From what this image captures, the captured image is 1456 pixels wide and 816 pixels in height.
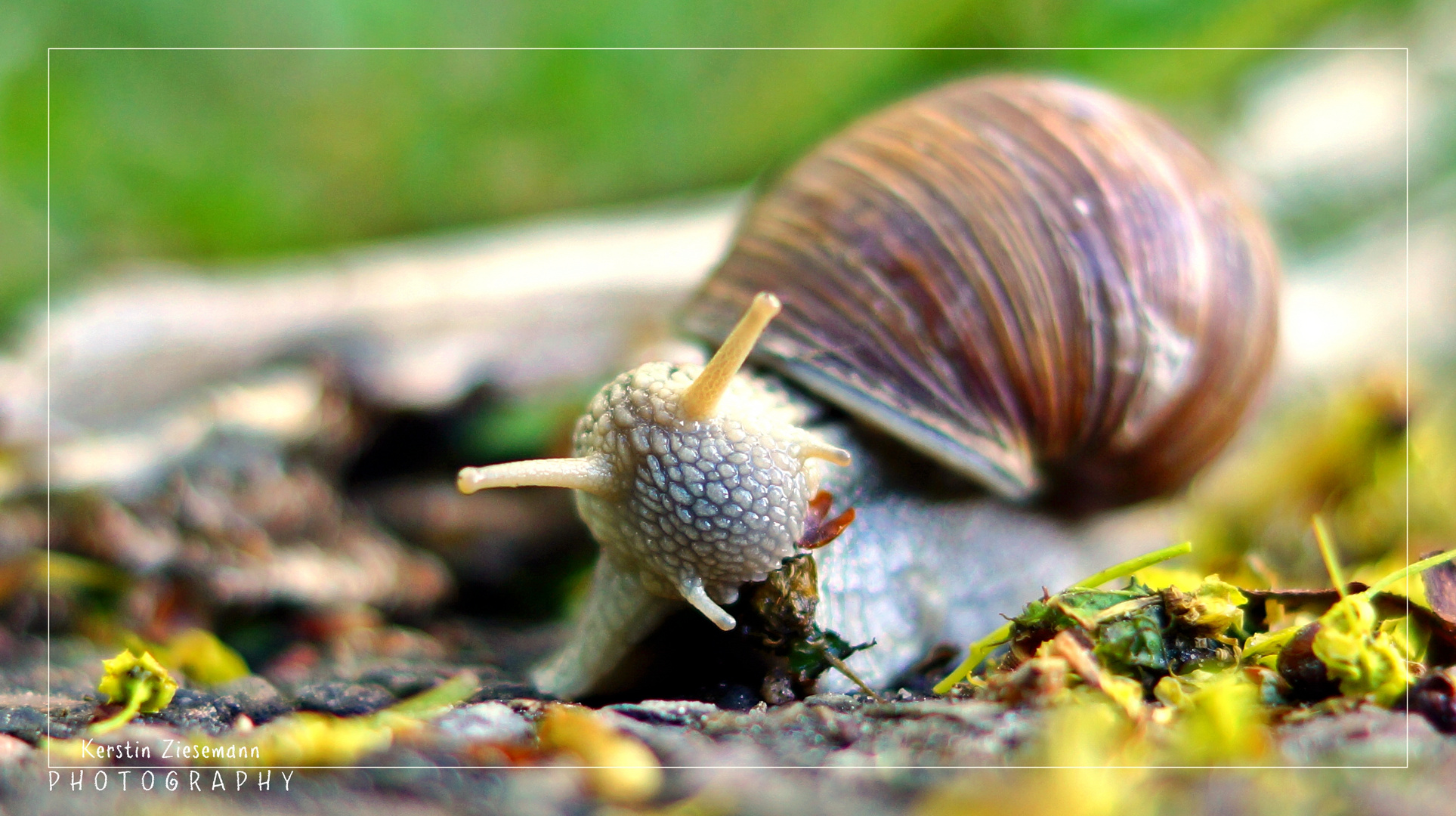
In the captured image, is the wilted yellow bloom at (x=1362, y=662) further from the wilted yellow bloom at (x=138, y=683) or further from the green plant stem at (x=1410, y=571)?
the wilted yellow bloom at (x=138, y=683)

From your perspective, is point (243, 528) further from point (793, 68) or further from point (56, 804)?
point (793, 68)

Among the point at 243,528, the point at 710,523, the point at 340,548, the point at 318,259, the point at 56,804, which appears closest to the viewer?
the point at 56,804

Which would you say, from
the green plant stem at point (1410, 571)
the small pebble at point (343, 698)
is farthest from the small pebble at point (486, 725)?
the green plant stem at point (1410, 571)

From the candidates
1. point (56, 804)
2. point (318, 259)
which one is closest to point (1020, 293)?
point (56, 804)

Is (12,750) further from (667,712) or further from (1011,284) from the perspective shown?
(1011,284)

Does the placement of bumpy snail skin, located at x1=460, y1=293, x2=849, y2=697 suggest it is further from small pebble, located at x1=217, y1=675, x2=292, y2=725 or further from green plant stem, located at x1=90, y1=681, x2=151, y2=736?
green plant stem, located at x1=90, y1=681, x2=151, y2=736

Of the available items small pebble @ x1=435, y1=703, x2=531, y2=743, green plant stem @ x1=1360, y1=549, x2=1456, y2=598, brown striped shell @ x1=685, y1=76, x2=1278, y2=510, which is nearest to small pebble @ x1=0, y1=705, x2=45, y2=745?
small pebble @ x1=435, y1=703, x2=531, y2=743

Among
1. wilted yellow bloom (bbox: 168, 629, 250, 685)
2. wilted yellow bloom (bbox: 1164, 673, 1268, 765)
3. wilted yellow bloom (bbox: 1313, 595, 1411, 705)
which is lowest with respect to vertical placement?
wilted yellow bloom (bbox: 1164, 673, 1268, 765)

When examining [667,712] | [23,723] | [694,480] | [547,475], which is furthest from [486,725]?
[23,723]
